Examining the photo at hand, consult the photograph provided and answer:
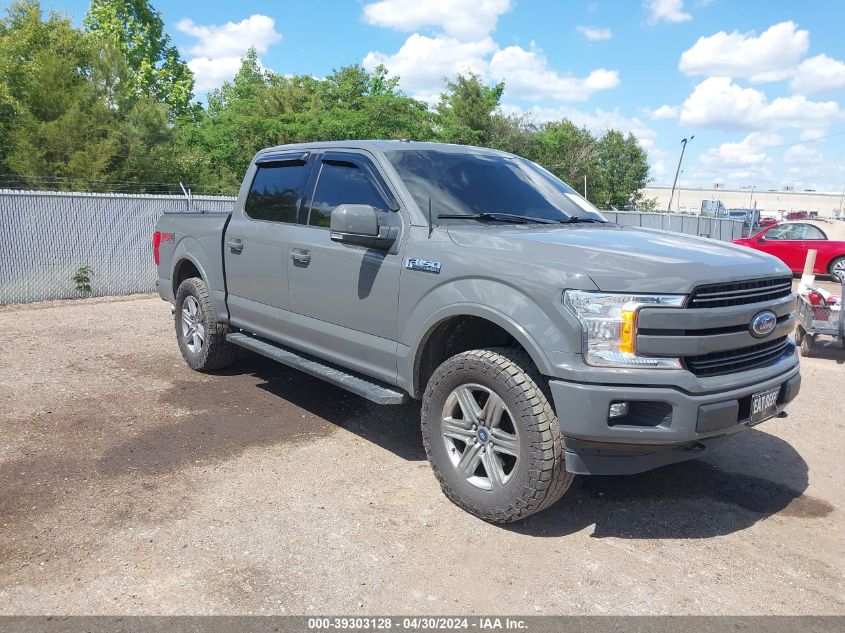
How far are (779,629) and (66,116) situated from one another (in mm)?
23483

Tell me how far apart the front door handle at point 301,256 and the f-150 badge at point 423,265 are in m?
1.09

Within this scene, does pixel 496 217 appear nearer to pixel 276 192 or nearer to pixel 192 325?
pixel 276 192

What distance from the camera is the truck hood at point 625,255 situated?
10.6 feet

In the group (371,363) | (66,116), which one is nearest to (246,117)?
(66,116)

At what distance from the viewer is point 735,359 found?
11.6 ft

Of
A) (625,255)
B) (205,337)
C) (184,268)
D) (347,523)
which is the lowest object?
(347,523)

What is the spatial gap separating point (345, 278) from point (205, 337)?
7.85ft

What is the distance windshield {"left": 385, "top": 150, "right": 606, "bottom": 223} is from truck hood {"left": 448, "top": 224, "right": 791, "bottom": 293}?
302mm

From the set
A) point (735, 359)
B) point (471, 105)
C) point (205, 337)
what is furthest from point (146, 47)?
point (735, 359)

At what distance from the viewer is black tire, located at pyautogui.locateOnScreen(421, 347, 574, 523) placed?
11.1 feet

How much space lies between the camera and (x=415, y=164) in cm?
466

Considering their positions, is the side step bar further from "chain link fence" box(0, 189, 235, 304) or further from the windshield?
"chain link fence" box(0, 189, 235, 304)

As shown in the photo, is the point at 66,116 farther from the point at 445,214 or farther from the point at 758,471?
the point at 758,471

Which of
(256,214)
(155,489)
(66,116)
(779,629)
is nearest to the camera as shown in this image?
(779,629)
